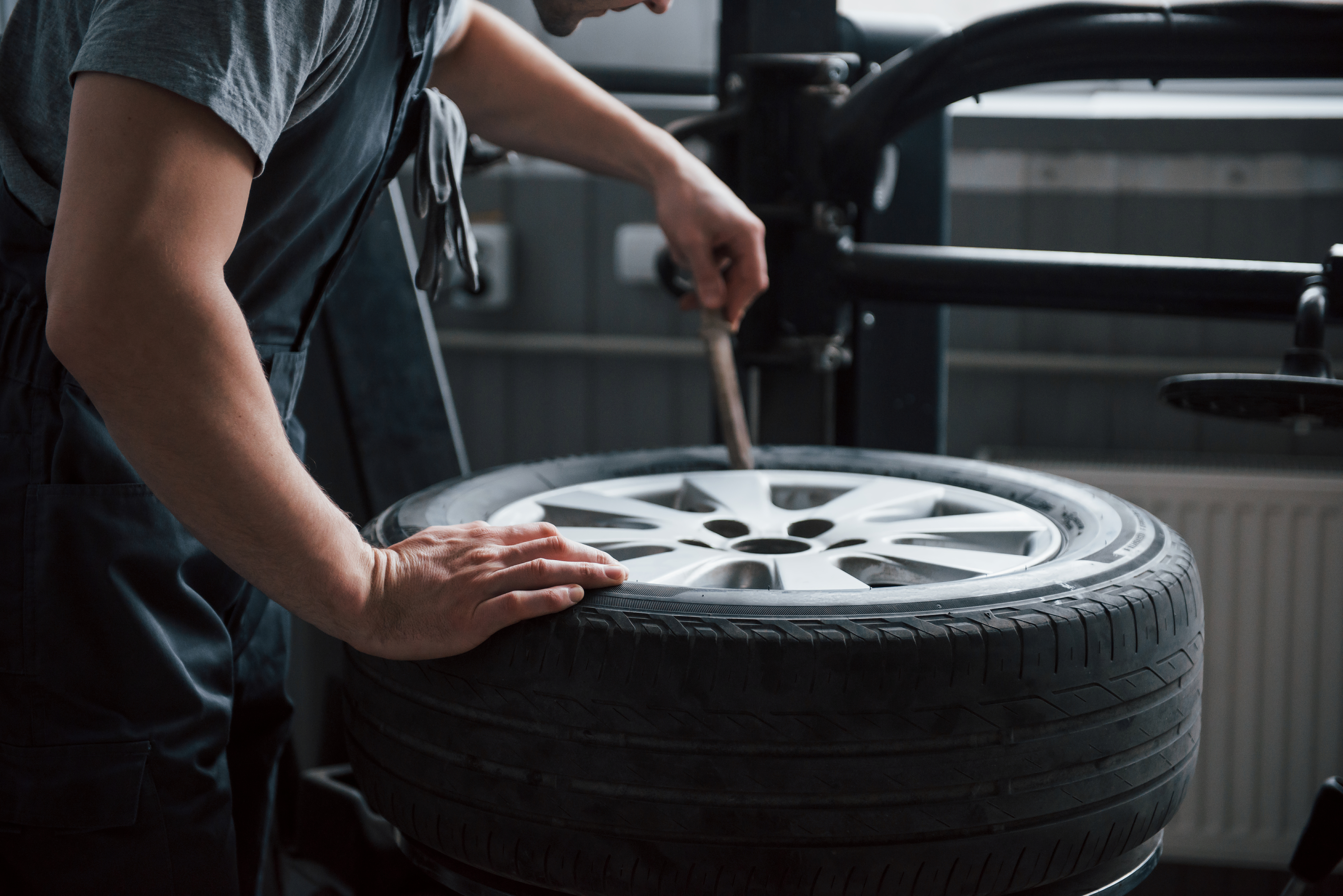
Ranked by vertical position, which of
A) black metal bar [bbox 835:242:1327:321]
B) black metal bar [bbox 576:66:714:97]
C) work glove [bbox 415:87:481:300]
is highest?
black metal bar [bbox 576:66:714:97]

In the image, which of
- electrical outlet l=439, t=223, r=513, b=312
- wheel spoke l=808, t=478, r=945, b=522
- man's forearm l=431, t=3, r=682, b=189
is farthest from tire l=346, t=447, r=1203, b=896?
electrical outlet l=439, t=223, r=513, b=312

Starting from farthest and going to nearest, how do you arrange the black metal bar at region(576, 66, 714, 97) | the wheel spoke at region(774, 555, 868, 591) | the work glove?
the black metal bar at region(576, 66, 714, 97) → the work glove → the wheel spoke at region(774, 555, 868, 591)

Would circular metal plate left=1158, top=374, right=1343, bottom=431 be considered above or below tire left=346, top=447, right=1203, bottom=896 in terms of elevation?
above

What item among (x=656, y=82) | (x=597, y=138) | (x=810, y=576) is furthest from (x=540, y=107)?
(x=656, y=82)

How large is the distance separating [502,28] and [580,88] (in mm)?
104

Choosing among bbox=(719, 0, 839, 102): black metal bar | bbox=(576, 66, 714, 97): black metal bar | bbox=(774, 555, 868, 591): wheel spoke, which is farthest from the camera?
bbox=(576, 66, 714, 97): black metal bar

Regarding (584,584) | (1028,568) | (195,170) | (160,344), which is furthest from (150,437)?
(1028,568)

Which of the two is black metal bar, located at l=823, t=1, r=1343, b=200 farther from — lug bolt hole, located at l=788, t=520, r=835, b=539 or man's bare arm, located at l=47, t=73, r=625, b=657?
man's bare arm, located at l=47, t=73, r=625, b=657

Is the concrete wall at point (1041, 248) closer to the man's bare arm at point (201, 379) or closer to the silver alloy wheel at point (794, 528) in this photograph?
the silver alloy wheel at point (794, 528)

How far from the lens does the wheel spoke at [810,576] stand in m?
0.95

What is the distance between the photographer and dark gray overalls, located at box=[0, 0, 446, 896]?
84cm

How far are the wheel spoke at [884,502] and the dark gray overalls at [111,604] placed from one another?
0.60 m

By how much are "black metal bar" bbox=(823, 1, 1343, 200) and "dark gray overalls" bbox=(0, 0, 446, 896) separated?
2.13ft

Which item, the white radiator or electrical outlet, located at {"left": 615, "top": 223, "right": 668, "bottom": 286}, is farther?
electrical outlet, located at {"left": 615, "top": 223, "right": 668, "bottom": 286}
